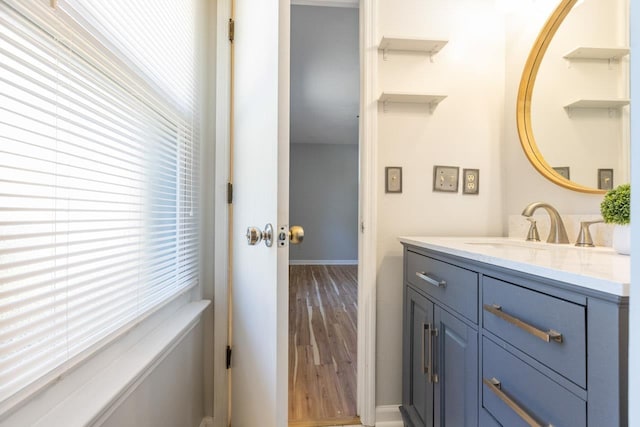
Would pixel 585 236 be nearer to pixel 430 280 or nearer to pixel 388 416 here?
pixel 430 280

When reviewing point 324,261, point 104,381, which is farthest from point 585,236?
point 324,261

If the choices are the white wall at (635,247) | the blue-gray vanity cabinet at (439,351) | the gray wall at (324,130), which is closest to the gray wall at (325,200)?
the gray wall at (324,130)

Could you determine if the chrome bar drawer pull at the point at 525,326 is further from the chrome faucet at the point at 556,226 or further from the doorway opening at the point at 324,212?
the doorway opening at the point at 324,212

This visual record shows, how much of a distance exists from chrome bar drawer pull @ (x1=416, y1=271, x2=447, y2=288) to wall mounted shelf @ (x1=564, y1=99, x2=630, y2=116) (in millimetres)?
909

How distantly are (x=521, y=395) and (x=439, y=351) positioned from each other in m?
0.44

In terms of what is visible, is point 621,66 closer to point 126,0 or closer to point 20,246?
point 126,0

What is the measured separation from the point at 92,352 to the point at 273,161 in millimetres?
672

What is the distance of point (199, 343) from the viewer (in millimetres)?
1359

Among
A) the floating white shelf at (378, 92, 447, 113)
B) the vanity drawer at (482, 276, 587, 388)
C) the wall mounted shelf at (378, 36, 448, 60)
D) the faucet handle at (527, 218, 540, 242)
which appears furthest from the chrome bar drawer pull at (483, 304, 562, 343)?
the wall mounted shelf at (378, 36, 448, 60)

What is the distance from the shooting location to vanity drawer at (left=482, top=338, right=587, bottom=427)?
0.63 meters

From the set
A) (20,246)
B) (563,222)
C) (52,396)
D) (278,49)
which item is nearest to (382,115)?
(278,49)

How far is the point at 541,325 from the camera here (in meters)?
0.70

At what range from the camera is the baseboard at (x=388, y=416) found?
5.15 ft

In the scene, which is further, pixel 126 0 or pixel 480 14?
pixel 480 14
